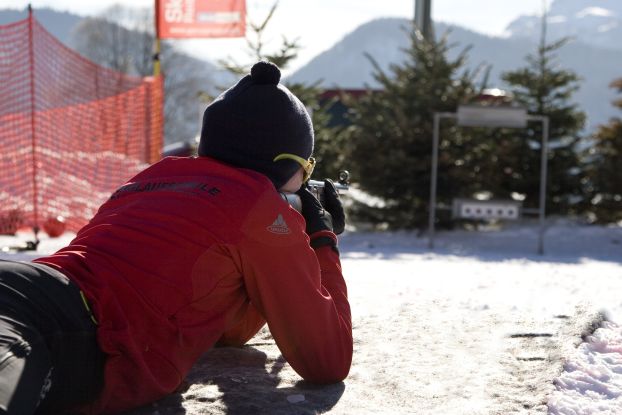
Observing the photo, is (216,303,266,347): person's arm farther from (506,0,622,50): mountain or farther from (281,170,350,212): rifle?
(506,0,622,50): mountain

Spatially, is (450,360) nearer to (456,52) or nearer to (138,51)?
(138,51)

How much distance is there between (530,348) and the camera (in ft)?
9.86

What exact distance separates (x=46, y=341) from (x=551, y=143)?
9014mm

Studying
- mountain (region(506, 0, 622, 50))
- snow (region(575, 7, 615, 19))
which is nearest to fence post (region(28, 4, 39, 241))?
mountain (region(506, 0, 622, 50))

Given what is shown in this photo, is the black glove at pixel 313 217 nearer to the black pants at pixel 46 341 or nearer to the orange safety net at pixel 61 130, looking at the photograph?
the black pants at pixel 46 341

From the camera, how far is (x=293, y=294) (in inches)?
85.5

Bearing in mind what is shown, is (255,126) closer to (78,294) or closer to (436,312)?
(78,294)

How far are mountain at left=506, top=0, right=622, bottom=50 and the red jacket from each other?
464 ft

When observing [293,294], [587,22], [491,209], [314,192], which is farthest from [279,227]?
[587,22]

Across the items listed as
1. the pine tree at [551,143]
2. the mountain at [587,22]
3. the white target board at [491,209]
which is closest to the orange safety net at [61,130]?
the white target board at [491,209]

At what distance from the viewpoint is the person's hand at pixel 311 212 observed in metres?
2.47

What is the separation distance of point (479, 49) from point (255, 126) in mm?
109315

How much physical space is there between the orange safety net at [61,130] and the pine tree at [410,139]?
101 inches

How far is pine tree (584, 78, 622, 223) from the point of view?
955cm
